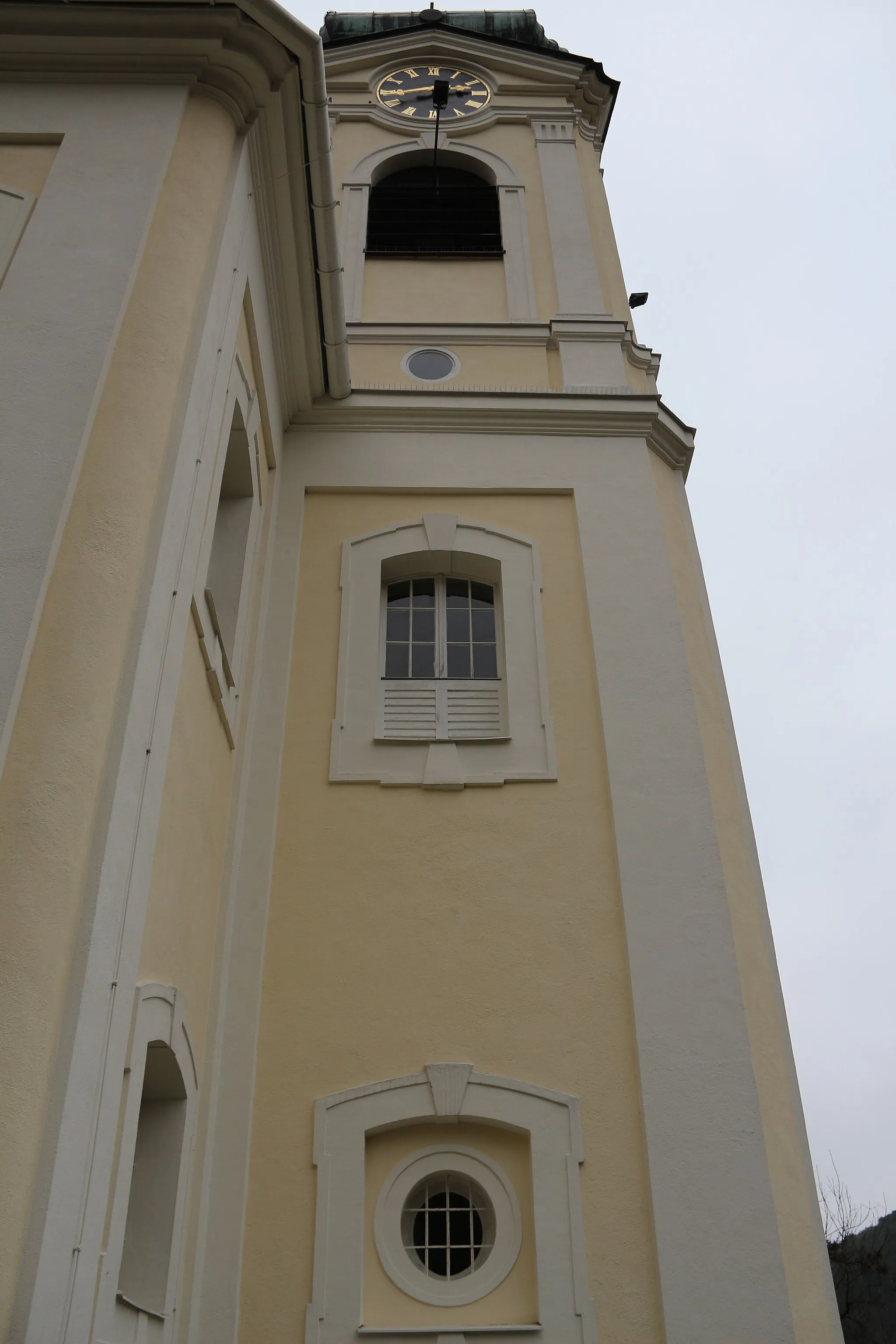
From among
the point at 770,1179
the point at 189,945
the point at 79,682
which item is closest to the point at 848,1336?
the point at 770,1179

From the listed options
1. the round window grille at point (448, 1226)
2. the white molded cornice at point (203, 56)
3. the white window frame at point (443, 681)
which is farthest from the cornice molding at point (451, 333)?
the round window grille at point (448, 1226)

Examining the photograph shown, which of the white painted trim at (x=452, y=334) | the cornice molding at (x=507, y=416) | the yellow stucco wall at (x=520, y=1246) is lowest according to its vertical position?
the yellow stucco wall at (x=520, y=1246)

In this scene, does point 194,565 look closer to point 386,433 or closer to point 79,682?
point 79,682

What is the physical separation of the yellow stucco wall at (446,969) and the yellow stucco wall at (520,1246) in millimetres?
343

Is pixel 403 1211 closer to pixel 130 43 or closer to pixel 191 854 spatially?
pixel 191 854

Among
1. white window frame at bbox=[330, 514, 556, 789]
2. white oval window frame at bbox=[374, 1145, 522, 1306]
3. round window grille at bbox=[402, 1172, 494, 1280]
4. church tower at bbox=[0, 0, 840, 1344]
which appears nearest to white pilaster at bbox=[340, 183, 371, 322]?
church tower at bbox=[0, 0, 840, 1344]

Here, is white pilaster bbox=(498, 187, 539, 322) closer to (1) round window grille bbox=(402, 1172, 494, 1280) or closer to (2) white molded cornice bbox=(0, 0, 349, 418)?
(2) white molded cornice bbox=(0, 0, 349, 418)

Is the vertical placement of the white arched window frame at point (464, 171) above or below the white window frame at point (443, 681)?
above

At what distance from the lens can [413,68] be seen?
719 inches

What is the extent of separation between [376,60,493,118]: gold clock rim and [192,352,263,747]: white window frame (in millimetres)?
8348

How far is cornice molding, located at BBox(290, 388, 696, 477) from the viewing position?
11.9 m

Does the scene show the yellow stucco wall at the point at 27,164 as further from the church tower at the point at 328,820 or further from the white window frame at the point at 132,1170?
the white window frame at the point at 132,1170

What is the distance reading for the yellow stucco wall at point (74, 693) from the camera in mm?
4898

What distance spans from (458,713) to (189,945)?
3182mm
